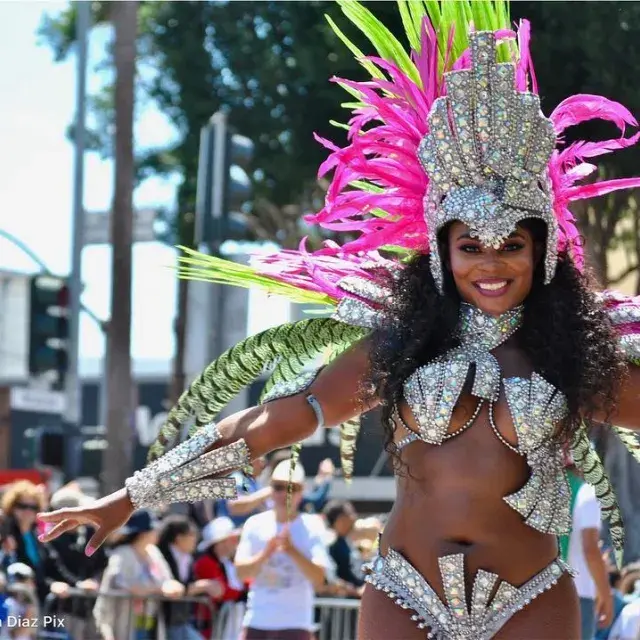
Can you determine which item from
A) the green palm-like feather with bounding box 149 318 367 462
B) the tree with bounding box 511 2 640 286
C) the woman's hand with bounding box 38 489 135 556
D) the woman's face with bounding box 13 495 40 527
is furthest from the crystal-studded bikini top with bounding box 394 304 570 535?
the tree with bounding box 511 2 640 286

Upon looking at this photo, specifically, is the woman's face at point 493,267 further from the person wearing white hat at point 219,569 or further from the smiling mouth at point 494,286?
the person wearing white hat at point 219,569

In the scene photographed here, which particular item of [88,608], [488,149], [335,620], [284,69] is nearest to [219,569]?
[88,608]

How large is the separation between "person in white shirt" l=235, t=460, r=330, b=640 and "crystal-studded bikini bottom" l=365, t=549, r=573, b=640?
11.9ft

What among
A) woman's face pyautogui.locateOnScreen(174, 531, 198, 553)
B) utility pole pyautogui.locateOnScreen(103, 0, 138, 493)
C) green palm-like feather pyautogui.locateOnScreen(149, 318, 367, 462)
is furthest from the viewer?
utility pole pyautogui.locateOnScreen(103, 0, 138, 493)

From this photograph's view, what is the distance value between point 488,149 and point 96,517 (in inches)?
55.8

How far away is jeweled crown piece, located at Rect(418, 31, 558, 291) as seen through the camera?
4.08 meters

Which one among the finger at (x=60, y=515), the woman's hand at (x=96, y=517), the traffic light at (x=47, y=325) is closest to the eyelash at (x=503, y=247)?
the woman's hand at (x=96, y=517)

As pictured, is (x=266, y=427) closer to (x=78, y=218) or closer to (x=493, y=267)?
(x=493, y=267)

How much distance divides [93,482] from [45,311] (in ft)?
26.1

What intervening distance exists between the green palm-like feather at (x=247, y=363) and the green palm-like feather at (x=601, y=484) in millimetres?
732

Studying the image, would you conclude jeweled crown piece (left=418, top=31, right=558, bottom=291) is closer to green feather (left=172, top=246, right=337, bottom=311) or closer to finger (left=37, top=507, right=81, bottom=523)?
green feather (left=172, top=246, right=337, bottom=311)

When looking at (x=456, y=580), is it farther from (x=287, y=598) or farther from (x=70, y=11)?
(x=70, y=11)

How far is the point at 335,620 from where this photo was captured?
985 cm

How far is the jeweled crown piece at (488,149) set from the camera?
13.4ft
